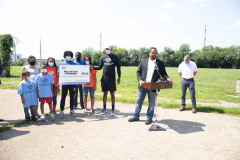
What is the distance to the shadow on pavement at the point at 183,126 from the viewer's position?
4750mm

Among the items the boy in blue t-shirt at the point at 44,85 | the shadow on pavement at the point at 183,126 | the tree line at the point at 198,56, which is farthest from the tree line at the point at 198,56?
the boy in blue t-shirt at the point at 44,85

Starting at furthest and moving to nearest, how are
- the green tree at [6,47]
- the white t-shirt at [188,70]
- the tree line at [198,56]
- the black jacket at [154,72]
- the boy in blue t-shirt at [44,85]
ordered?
the tree line at [198,56], the green tree at [6,47], the white t-shirt at [188,70], the boy in blue t-shirt at [44,85], the black jacket at [154,72]

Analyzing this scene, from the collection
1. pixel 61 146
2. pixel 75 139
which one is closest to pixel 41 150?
pixel 61 146

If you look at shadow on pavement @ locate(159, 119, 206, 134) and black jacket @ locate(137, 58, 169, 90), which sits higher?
black jacket @ locate(137, 58, 169, 90)

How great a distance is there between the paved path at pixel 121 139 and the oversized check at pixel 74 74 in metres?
1.33

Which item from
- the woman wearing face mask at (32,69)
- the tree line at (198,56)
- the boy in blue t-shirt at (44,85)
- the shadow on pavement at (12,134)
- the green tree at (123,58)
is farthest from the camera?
the green tree at (123,58)

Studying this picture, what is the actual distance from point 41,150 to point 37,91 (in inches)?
107

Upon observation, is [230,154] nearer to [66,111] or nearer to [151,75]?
[151,75]

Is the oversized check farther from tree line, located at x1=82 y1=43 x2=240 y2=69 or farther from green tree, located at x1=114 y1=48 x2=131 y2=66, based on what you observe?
green tree, located at x1=114 y1=48 x2=131 y2=66

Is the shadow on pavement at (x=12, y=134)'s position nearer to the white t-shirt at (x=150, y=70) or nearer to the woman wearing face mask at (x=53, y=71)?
the woman wearing face mask at (x=53, y=71)

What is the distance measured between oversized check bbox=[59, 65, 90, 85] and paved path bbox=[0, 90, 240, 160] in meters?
1.33

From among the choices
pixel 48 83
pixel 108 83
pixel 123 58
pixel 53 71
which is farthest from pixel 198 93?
pixel 123 58

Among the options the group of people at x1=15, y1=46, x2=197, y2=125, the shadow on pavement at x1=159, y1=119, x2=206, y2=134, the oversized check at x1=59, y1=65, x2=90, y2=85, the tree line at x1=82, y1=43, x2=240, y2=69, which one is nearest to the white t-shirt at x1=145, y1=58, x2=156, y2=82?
the group of people at x1=15, y1=46, x2=197, y2=125

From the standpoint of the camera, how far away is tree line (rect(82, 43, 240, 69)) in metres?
80.3
